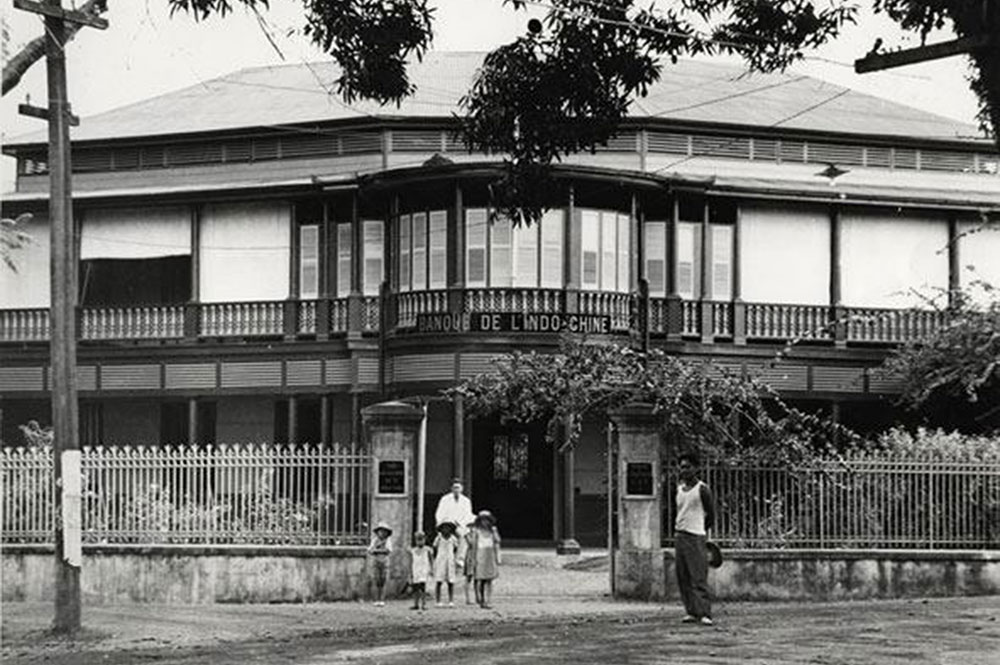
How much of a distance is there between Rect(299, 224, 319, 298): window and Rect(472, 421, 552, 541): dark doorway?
145 inches

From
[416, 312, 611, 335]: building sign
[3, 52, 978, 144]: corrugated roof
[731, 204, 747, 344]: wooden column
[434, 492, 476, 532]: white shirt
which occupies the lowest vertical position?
[434, 492, 476, 532]: white shirt

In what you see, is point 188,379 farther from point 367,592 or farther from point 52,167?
point 52,167

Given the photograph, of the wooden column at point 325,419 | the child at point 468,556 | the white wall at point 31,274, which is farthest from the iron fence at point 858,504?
the white wall at point 31,274

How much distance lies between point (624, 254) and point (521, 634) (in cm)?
1363

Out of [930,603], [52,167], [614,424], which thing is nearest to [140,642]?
[52,167]

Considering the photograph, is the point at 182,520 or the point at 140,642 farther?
the point at 182,520

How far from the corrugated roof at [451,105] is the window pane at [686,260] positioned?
2.04 metres

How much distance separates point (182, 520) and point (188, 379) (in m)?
10.9

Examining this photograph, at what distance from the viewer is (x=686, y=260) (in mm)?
28984

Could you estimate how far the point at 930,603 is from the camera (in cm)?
1844

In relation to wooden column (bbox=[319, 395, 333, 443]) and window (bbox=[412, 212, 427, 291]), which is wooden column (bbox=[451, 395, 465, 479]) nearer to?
window (bbox=[412, 212, 427, 291])

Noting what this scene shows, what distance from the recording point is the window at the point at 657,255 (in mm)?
28797

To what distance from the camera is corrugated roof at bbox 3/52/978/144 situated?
30391 mm

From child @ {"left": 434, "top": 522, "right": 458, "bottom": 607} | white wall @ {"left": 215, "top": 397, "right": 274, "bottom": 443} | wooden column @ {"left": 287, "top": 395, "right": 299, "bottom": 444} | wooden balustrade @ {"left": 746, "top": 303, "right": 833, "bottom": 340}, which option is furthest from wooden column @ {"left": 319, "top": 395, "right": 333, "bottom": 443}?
child @ {"left": 434, "top": 522, "right": 458, "bottom": 607}
